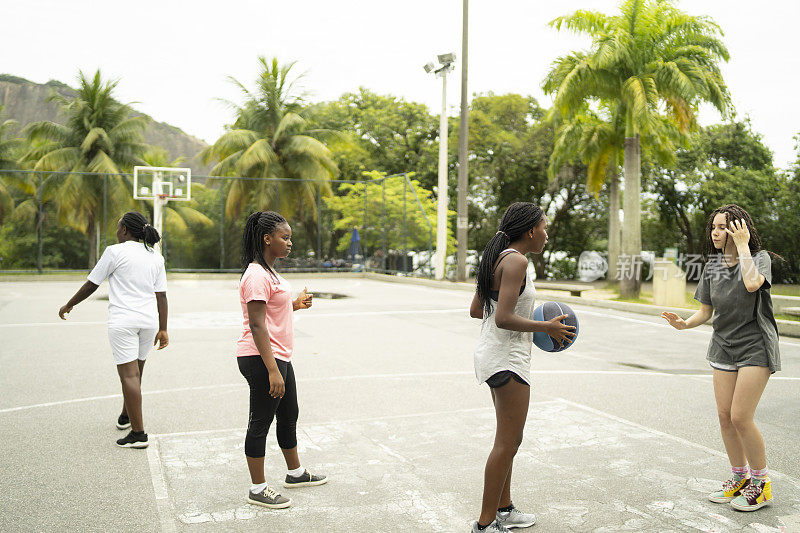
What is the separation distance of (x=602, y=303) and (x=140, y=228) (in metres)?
13.5

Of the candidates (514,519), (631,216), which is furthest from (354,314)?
(514,519)

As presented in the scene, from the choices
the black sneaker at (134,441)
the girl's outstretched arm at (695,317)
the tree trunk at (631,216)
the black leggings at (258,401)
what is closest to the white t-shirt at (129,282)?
the black sneaker at (134,441)

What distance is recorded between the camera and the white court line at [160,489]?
3992 millimetres

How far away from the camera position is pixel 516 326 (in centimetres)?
355

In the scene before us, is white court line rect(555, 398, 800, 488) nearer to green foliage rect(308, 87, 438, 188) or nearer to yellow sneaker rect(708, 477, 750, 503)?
yellow sneaker rect(708, 477, 750, 503)

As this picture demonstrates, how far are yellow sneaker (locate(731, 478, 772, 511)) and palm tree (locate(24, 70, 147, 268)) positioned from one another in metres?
30.8

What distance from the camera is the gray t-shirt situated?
4176mm

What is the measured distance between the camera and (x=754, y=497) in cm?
421

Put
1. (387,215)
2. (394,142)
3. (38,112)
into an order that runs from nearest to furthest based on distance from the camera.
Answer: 1. (387,215)
2. (394,142)
3. (38,112)

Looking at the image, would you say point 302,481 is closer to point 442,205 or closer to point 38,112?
point 442,205

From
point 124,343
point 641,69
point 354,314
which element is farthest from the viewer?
point 641,69

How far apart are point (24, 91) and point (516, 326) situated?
5324 inches

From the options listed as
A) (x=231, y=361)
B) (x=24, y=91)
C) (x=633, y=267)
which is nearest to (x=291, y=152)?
(x=633, y=267)

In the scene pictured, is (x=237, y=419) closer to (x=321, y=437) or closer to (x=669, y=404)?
(x=321, y=437)
